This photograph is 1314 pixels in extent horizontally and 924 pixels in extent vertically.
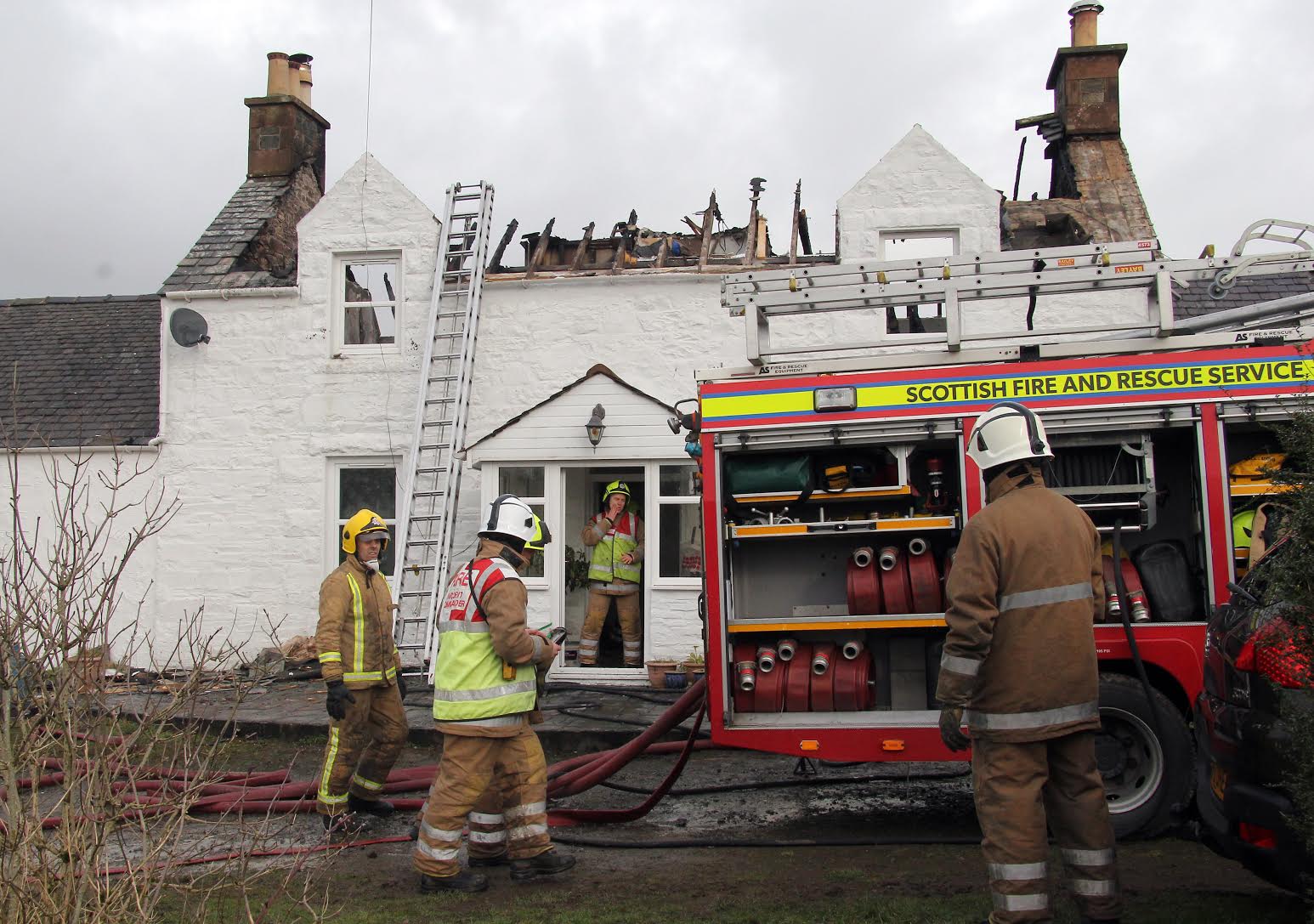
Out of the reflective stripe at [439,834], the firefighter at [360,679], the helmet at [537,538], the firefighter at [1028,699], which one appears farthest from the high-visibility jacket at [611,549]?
the firefighter at [1028,699]

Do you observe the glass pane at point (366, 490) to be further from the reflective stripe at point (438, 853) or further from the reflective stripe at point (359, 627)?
the reflective stripe at point (438, 853)

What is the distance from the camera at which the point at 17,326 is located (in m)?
15.2

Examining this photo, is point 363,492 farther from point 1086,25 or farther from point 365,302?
point 1086,25

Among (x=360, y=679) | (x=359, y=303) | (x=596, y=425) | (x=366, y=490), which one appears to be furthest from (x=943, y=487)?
(x=359, y=303)

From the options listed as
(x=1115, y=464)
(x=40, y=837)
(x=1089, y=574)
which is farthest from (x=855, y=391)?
(x=40, y=837)

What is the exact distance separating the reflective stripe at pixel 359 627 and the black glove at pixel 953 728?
3713 millimetres

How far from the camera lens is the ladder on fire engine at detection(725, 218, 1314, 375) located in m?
6.41

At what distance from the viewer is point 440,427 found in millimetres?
12148

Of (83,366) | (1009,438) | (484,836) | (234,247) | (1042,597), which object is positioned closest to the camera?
(1042,597)

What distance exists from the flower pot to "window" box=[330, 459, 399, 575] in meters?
3.50

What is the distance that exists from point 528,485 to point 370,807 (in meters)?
5.45

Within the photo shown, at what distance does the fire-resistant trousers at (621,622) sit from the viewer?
1147 cm

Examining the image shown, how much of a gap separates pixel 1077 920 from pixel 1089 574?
1348 mm

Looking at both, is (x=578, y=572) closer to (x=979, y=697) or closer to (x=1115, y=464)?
(x=1115, y=464)
